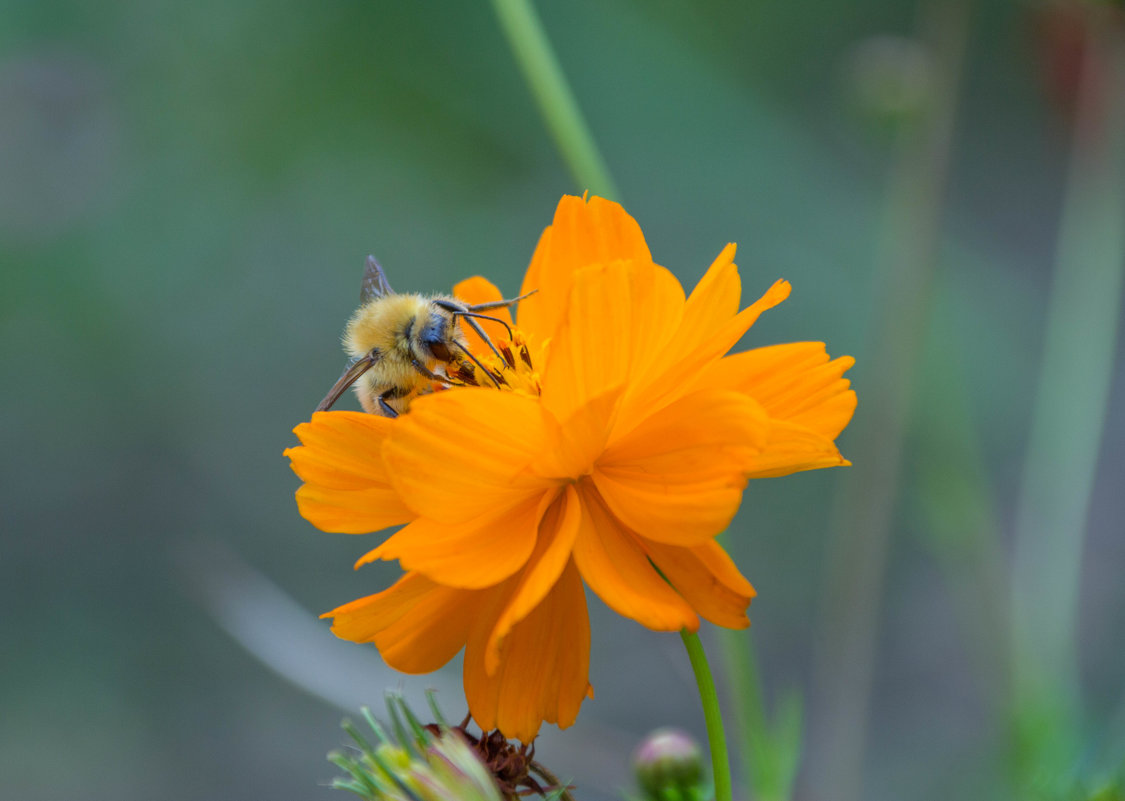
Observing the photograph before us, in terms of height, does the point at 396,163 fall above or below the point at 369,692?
above

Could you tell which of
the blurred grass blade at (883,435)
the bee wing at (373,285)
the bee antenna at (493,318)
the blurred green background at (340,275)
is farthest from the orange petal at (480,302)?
the blurred green background at (340,275)

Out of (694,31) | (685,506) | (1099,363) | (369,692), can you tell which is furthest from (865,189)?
(685,506)

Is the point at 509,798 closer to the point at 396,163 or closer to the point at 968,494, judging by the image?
the point at 968,494

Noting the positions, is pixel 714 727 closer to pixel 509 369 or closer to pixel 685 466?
pixel 685 466

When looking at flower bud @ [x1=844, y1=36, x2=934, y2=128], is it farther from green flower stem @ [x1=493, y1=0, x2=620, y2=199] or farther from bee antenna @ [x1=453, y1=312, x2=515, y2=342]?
bee antenna @ [x1=453, y1=312, x2=515, y2=342]

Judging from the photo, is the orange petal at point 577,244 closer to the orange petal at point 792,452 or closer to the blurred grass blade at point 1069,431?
the orange petal at point 792,452

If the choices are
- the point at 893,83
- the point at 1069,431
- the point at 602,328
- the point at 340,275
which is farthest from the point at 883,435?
the point at 340,275

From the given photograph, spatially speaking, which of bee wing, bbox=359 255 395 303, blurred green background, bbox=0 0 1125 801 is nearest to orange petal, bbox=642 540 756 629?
bee wing, bbox=359 255 395 303
